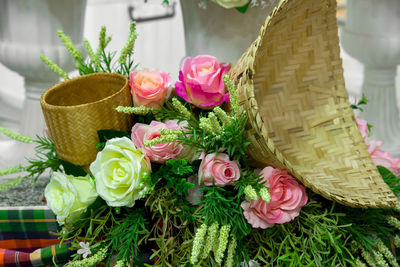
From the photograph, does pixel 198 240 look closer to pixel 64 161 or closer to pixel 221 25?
pixel 64 161

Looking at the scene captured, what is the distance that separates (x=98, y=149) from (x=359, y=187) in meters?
0.35

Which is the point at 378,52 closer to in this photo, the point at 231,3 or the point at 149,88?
the point at 231,3

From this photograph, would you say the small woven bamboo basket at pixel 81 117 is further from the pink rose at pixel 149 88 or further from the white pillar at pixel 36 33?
the white pillar at pixel 36 33

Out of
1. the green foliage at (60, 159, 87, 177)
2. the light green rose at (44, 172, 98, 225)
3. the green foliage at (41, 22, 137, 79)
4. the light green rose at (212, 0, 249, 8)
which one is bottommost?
the light green rose at (44, 172, 98, 225)

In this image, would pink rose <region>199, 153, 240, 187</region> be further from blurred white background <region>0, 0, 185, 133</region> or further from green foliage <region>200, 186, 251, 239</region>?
blurred white background <region>0, 0, 185, 133</region>

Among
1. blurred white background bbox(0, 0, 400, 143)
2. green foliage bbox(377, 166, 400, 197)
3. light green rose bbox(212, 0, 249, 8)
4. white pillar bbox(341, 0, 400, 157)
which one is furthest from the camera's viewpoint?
blurred white background bbox(0, 0, 400, 143)

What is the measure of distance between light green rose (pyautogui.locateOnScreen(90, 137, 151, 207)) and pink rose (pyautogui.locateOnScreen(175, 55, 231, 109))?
101 millimetres

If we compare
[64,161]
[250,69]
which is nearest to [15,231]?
[64,161]

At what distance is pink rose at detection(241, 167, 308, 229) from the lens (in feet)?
1.80

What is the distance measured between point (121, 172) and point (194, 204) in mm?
97

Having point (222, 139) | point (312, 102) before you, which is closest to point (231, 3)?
point (312, 102)

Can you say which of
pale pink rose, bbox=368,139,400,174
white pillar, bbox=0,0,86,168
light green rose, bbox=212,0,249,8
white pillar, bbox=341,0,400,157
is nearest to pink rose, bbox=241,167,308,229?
pale pink rose, bbox=368,139,400,174

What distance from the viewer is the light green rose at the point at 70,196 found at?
574 mm

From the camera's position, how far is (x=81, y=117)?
22.6 inches
